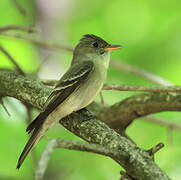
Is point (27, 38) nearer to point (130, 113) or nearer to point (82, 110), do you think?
point (82, 110)

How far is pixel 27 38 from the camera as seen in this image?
16.8ft

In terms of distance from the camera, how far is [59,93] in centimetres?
422

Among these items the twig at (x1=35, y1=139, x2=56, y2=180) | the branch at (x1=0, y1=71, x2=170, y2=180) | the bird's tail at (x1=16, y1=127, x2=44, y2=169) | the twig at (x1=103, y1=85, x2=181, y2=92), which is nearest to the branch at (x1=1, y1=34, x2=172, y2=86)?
the branch at (x1=0, y1=71, x2=170, y2=180)

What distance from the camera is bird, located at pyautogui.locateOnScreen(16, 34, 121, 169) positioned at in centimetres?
394

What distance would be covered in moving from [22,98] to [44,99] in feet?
0.67

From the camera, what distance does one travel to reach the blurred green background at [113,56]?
19.2 feet

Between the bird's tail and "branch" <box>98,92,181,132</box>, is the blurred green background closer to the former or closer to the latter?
"branch" <box>98,92,181,132</box>

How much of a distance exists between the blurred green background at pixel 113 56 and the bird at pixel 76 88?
647mm

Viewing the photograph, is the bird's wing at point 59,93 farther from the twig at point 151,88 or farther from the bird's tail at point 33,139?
the twig at point 151,88

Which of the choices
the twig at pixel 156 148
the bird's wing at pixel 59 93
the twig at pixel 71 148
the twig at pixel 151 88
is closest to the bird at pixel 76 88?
the bird's wing at pixel 59 93

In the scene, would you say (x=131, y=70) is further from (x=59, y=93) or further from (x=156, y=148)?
(x=156, y=148)

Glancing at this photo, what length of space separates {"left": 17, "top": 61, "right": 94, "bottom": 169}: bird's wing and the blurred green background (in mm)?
894

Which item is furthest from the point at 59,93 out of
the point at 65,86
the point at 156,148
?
the point at 156,148

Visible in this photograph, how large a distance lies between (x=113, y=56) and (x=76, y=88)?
2076 mm
